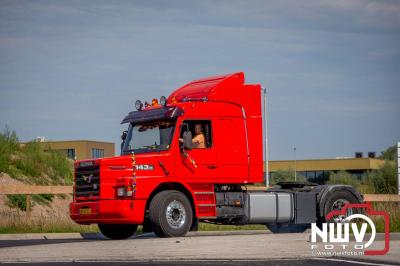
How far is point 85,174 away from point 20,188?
6.17 m

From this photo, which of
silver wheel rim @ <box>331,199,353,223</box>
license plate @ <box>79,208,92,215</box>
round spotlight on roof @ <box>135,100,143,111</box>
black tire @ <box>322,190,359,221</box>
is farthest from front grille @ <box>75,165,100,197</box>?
silver wheel rim @ <box>331,199,353,223</box>

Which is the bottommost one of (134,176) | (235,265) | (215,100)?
(235,265)

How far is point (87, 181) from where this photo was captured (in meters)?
21.1

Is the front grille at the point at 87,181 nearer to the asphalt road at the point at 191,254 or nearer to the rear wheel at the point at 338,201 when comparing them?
the asphalt road at the point at 191,254

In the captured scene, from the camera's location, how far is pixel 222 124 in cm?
2219

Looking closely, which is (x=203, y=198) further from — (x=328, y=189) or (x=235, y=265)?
(x=235, y=265)

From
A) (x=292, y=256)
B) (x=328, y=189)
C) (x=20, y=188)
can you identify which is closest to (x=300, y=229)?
(x=328, y=189)

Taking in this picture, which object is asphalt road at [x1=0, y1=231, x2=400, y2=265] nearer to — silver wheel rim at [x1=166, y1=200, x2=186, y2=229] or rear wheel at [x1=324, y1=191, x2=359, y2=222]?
silver wheel rim at [x1=166, y1=200, x2=186, y2=229]

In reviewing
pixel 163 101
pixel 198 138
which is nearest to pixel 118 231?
pixel 198 138

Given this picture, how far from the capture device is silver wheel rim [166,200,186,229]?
2062cm

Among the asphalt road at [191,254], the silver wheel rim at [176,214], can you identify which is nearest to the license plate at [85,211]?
the silver wheel rim at [176,214]

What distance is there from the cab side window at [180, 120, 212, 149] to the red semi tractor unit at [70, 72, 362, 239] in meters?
0.02

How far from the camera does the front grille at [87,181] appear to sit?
Result: 20.8 m

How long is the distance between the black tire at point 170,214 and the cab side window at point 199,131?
1.34 m
